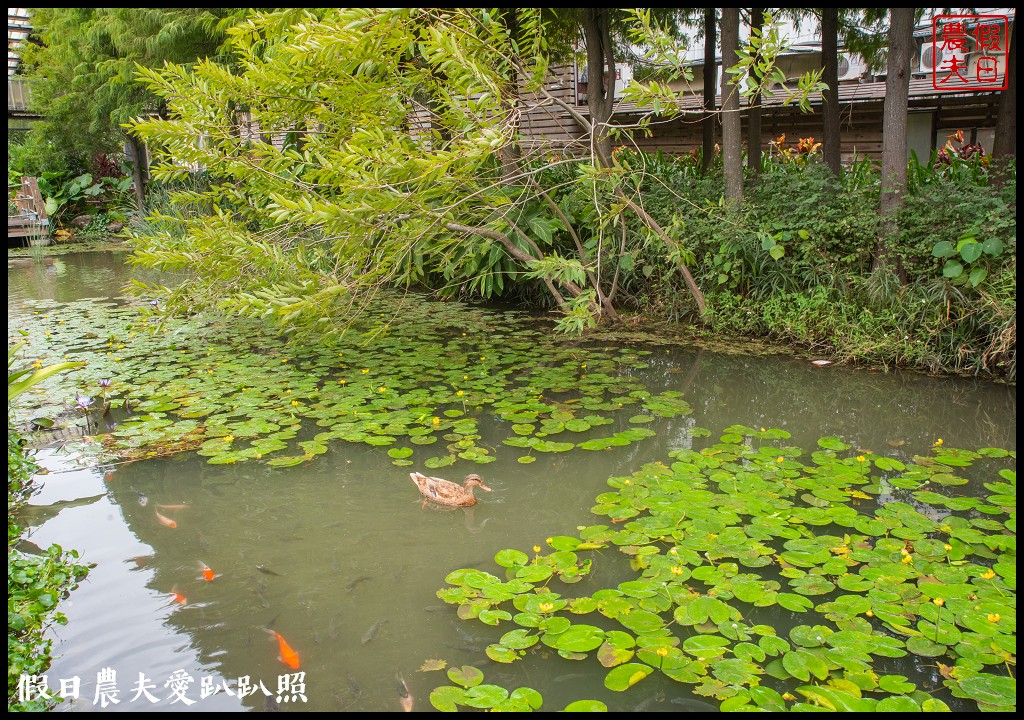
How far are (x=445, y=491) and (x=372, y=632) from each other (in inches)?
37.7

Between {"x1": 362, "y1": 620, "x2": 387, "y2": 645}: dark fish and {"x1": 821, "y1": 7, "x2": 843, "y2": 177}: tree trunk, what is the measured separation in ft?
19.0

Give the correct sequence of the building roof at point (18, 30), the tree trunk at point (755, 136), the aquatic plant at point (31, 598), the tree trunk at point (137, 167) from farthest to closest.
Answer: the building roof at point (18, 30) < the tree trunk at point (137, 167) < the tree trunk at point (755, 136) < the aquatic plant at point (31, 598)

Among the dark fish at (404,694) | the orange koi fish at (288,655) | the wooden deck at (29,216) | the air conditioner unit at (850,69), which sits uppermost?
the air conditioner unit at (850,69)

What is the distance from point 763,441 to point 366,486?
2340 mm

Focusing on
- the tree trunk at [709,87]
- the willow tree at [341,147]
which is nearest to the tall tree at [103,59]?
the willow tree at [341,147]

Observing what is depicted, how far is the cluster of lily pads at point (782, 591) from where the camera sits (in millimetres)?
2404

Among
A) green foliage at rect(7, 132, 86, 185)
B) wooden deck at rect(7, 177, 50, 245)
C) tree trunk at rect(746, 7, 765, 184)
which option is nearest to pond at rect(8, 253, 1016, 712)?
tree trunk at rect(746, 7, 765, 184)

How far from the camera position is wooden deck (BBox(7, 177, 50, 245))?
15.4 meters

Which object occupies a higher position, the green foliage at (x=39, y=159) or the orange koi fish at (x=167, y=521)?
the green foliage at (x=39, y=159)

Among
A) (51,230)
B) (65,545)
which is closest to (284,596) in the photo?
(65,545)

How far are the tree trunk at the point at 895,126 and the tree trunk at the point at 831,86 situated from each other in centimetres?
76

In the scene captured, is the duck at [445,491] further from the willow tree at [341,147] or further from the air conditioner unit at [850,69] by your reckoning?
the air conditioner unit at [850,69]

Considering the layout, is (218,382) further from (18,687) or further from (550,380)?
(18,687)

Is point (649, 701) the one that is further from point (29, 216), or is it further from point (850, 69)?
point (29, 216)
